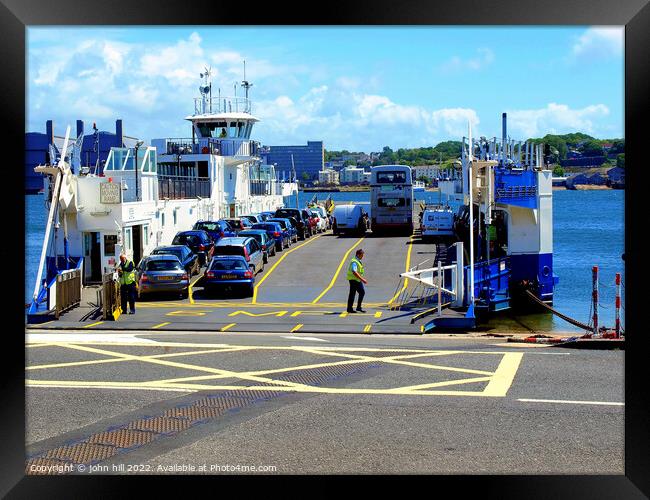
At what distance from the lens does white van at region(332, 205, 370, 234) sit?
4872cm

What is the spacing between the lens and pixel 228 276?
27.2m

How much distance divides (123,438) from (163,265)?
17.1 metres

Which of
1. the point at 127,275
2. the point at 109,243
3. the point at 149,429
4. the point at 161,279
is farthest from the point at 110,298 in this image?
the point at 149,429

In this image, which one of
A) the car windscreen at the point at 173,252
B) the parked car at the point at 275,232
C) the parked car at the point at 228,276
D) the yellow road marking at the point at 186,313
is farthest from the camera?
the parked car at the point at 275,232

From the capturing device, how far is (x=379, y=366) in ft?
49.2

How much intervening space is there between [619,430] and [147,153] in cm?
2767

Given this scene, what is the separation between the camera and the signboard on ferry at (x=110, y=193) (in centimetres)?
2922

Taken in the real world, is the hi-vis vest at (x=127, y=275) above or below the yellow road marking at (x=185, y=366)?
above

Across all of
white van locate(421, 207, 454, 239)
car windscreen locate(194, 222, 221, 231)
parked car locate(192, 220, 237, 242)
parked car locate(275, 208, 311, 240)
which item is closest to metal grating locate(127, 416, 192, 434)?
parked car locate(192, 220, 237, 242)

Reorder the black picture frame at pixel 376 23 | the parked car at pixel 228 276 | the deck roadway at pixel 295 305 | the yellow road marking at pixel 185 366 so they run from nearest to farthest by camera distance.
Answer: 1. the black picture frame at pixel 376 23
2. the yellow road marking at pixel 185 366
3. the deck roadway at pixel 295 305
4. the parked car at pixel 228 276

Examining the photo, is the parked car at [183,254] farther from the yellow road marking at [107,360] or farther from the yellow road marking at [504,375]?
the yellow road marking at [504,375]

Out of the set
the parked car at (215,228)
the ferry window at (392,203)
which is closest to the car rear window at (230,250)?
Answer: the parked car at (215,228)

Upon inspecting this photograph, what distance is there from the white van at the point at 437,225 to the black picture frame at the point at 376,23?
35070 millimetres
